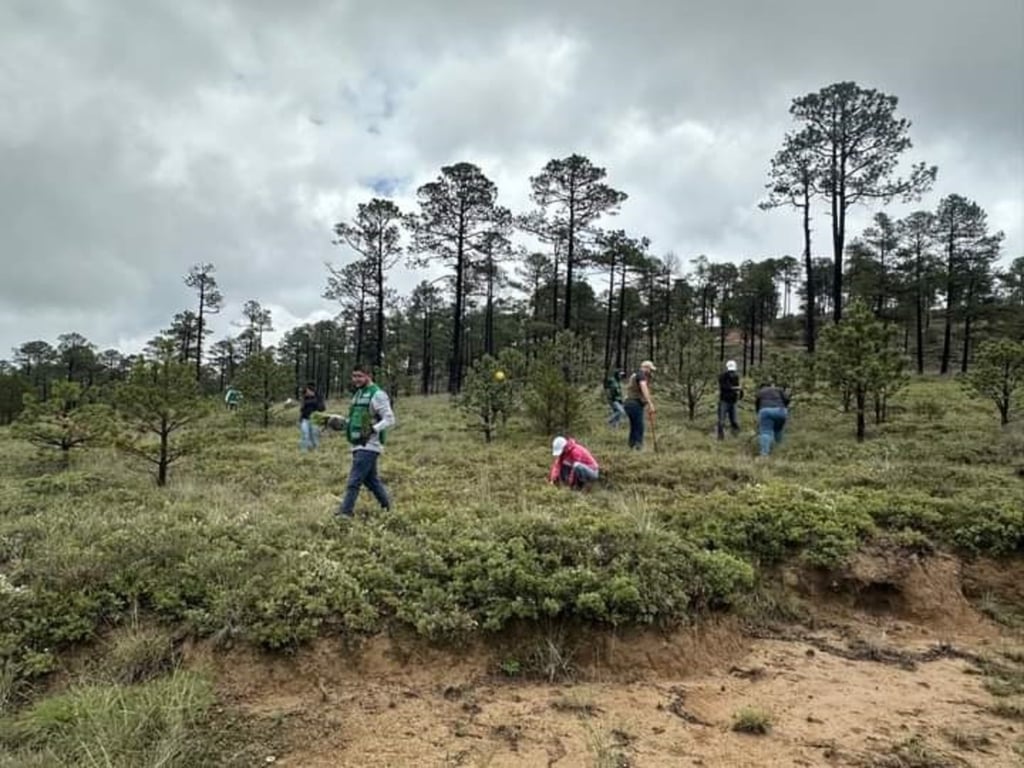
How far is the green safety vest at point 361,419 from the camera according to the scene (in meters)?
6.42

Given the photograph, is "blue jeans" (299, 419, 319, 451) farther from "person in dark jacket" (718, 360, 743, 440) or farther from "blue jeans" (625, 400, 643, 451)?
"person in dark jacket" (718, 360, 743, 440)

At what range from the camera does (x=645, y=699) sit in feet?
13.5

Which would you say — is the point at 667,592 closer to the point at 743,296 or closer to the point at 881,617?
the point at 881,617

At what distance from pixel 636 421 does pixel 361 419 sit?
5.85 m

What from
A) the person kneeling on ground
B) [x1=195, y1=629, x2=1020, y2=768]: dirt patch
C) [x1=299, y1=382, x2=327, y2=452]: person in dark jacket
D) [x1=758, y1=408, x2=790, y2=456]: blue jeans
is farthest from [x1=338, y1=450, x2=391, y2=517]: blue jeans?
[x1=758, y1=408, x2=790, y2=456]: blue jeans

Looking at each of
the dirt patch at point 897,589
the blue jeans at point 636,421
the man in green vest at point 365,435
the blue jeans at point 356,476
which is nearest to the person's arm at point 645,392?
the blue jeans at point 636,421

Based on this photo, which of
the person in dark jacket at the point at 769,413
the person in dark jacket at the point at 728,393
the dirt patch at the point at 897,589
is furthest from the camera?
the person in dark jacket at the point at 728,393

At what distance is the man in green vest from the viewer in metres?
6.38

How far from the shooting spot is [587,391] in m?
13.8

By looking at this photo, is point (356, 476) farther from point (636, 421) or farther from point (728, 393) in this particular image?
point (728, 393)

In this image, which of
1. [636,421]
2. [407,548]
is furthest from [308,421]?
[407,548]

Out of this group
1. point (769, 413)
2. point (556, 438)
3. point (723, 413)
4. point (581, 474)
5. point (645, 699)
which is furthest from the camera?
point (723, 413)

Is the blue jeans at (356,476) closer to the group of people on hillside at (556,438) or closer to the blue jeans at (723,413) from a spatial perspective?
the group of people on hillside at (556,438)

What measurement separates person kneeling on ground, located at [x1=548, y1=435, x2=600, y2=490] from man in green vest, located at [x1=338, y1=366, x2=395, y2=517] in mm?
2753
